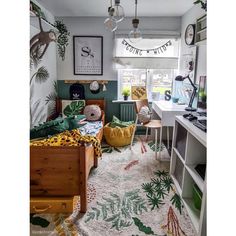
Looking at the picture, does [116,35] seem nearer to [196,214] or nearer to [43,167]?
[43,167]

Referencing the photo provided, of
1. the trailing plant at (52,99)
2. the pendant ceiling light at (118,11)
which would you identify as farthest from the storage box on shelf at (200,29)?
the trailing plant at (52,99)

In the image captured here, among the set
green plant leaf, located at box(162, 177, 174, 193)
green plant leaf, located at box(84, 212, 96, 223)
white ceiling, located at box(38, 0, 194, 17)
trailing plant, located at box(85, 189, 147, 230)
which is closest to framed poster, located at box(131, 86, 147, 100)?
white ceiling, located at box(38, 0, 194, 17)

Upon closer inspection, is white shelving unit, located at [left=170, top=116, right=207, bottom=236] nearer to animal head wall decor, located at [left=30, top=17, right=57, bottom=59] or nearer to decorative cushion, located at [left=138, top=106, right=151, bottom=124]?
decorative cushion, located at [left=138, top=106, right=151, bottom=124]

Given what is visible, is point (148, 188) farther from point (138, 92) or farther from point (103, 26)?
point (103, 26)

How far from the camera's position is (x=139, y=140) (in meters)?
4.12

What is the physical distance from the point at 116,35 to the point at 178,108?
195 centimetres

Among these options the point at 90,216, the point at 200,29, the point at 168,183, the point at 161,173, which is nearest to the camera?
the point at 90,216

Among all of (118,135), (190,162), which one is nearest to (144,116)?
(118,135)

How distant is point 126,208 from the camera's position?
2100 mm

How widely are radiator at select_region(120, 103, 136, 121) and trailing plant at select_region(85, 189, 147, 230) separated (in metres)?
2.27

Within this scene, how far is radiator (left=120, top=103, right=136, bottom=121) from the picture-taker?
14.5 ft

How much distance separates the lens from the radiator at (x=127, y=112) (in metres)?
4.41

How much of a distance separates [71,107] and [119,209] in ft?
8.39
